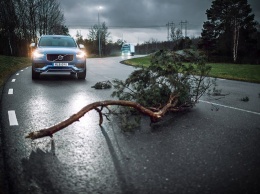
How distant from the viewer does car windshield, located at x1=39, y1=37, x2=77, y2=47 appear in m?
12.2

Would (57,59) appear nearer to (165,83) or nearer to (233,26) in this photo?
(165,83)

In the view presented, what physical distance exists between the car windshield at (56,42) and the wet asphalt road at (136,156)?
7.39 m

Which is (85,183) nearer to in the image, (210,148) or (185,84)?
(210,148)

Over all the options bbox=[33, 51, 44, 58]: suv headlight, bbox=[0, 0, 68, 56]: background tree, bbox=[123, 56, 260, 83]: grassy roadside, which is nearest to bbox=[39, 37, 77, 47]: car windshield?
bbox=[33, 51, 44, 58]: suv headlight

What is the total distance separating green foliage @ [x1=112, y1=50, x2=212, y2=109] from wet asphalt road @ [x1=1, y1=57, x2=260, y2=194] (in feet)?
2.06

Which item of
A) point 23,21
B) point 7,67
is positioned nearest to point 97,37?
point 23,21

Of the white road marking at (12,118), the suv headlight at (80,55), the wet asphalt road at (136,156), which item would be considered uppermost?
the suv headlight at (80,55)

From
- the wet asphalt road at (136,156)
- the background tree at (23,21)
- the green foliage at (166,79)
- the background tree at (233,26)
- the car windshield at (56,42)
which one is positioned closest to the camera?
the wet asphalt road at (136,156)

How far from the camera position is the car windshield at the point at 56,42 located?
12.2m

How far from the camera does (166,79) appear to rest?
615cm

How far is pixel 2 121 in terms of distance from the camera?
4852mm

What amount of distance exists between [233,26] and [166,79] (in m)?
48.4

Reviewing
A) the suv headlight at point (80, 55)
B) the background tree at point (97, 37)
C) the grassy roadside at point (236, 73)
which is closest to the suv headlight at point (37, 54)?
the suv headlight at point (80, 55)

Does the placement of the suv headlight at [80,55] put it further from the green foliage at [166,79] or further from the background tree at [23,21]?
the background tree at [23,21]
